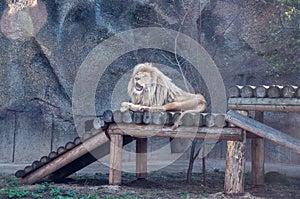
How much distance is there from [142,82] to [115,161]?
50.6 inches

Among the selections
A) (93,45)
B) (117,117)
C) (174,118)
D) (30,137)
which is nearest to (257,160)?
(174,118)

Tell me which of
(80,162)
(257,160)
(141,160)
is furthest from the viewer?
(141,160)

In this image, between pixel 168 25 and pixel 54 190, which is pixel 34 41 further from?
pixel 54 190

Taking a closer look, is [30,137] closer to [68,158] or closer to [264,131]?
[68,158]

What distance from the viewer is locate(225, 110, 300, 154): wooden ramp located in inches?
231

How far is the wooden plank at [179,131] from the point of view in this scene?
634 cm

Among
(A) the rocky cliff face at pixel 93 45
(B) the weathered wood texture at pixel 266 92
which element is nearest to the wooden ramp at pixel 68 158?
(B) the weathered wood texture at pixel 266 92

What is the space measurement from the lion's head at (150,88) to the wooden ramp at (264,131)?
129cm

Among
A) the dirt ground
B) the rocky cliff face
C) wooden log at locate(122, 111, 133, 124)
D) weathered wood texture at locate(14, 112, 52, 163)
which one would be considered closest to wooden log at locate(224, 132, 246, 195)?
the dirt ground

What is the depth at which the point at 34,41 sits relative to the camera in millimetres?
10500

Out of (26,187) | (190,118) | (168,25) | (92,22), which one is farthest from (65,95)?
(190,118)

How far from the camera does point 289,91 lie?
6.28m

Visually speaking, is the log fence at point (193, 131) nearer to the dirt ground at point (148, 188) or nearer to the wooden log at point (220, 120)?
the wooden log at point (220, 120)

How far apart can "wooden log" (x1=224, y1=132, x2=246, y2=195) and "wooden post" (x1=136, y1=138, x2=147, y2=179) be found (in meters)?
2.16
